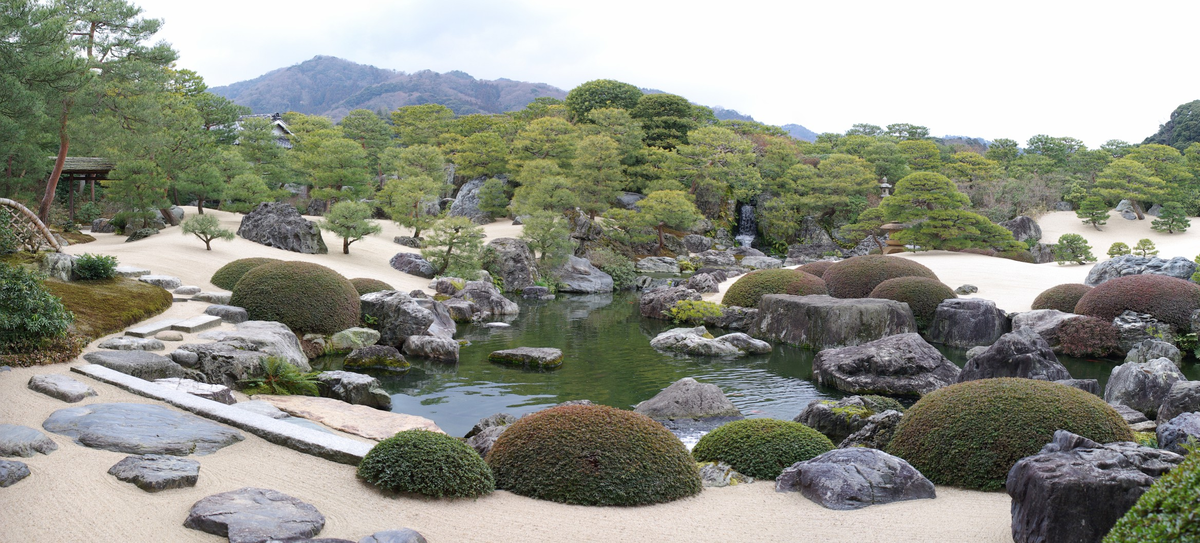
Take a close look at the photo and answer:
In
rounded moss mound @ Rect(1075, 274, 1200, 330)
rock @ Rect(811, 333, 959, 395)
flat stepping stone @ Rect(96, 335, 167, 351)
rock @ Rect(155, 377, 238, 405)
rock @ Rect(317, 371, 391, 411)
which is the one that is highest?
rounded moss mound @ Rect(1075, 274, 1200, 330)

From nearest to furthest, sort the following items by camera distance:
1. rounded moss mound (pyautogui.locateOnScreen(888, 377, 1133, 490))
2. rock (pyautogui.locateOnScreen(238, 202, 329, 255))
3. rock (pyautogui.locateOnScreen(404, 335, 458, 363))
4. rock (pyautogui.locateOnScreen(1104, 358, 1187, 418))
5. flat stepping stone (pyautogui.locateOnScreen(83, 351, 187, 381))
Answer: rounded moss mound (pyautogui.locateOnScreen(888, 377, 1133, 490)) → flat stepping stone (pyautogui.locateOnScreen(83, 351, 187, 381)) → rock (pyautogui.locateOnScreen(1104, 358, 1187, 418)) → rock (pyautogui.locateOnScreen(404, 335, 458, 363)) → rock (pyautogui.locateOnScreen(238, 202, 329, 255))

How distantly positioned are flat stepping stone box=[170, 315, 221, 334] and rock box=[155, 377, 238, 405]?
333 cm

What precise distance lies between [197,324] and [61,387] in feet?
15.2

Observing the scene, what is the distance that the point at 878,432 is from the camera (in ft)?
23.2

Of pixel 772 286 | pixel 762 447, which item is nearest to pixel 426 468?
pixel 762 447

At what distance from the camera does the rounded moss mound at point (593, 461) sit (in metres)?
5.66

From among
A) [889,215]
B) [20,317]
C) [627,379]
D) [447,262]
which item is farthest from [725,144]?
[20,317]

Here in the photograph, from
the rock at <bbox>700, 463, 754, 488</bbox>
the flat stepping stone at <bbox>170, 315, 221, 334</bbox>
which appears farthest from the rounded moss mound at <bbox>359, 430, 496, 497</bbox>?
the flat stepping stone at <bbox>170, 315, 221, 334</bbox>

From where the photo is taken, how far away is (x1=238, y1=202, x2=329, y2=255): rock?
78.7ft

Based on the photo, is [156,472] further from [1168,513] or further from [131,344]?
[1168,513]

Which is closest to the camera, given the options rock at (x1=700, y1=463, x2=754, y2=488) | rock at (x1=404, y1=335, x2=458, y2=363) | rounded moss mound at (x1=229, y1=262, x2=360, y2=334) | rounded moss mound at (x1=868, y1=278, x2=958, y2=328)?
rock at (x1=700, y1=463, x2=754, y2=488)

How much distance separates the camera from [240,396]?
926 cm

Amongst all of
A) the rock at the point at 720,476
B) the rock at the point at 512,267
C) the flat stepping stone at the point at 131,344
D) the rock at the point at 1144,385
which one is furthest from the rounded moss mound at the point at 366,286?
the rock at the point at 1144,385

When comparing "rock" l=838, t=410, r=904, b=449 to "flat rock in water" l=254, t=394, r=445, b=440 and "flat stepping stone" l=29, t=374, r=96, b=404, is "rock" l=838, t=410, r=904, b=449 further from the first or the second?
"flat stepping stone" l=29, t=374, r=96, b=404
